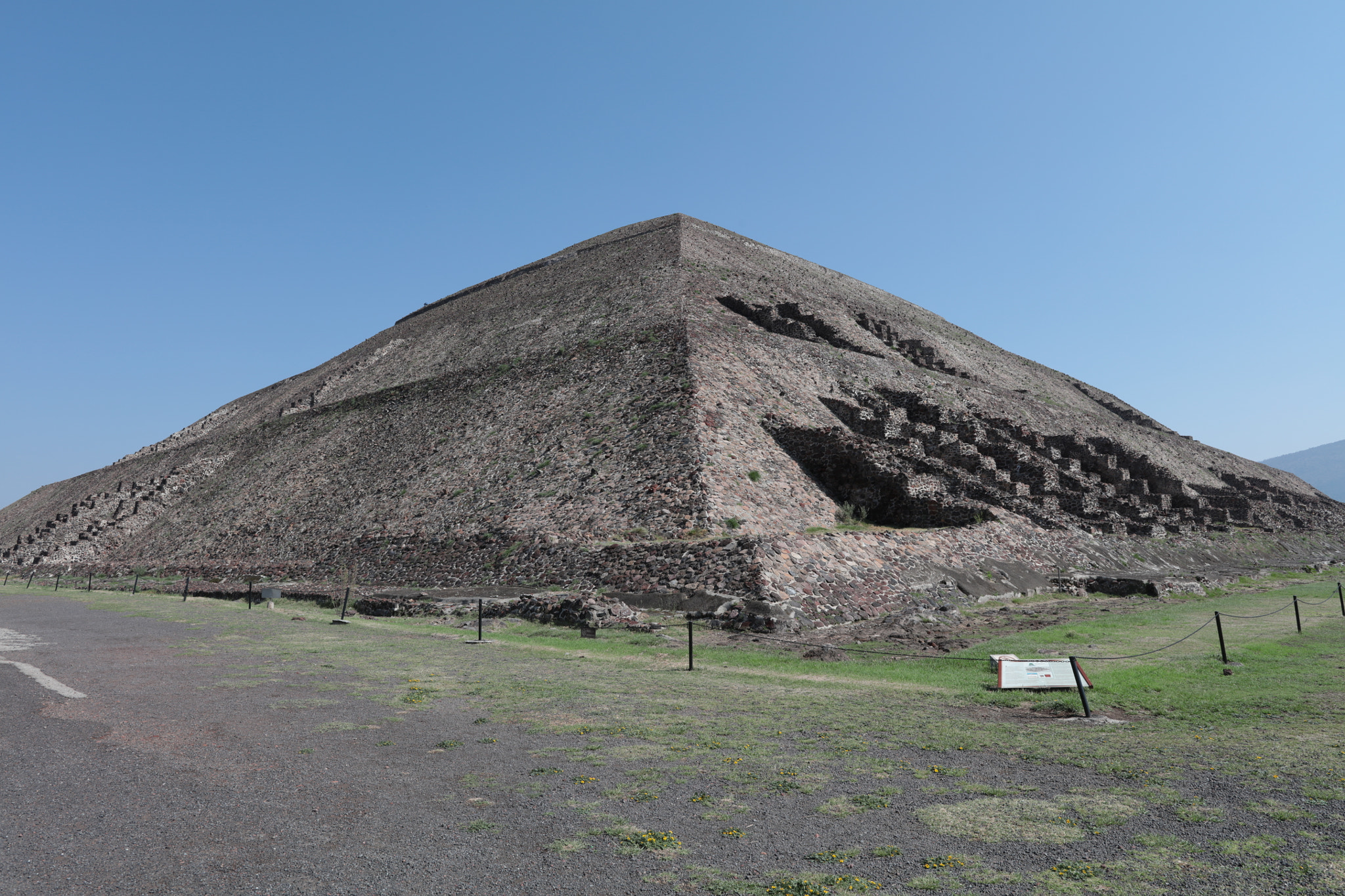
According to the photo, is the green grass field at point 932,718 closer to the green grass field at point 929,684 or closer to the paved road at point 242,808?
the green grass field at point 929,684

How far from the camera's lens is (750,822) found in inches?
199

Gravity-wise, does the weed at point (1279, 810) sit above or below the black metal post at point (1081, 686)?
below

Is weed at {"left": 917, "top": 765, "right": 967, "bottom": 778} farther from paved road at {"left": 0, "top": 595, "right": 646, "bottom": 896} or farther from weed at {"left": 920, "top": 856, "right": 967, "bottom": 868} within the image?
paved road at {"left": 0, "top": 595, "right": 646, "bottom": 896}

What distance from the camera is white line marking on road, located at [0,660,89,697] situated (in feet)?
29.8

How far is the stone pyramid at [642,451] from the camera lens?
2306cm

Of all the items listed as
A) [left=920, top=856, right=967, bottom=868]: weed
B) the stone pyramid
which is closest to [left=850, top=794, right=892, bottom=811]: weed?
[left=920, top=856, right=967, bottom=868]: weed

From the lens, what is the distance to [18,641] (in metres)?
14.5

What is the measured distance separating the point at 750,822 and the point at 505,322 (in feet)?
136

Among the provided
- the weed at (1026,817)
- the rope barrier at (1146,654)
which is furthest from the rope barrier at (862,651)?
the weed at (1026,817)

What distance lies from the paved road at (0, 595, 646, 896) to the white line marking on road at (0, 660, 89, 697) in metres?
0.21

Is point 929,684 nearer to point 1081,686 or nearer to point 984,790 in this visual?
point 1081,686

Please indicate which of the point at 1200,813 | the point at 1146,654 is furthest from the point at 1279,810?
the point at 1146,654

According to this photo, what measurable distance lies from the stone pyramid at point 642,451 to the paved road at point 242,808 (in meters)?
10.9

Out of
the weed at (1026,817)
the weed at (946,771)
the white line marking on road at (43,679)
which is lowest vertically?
the weed at (946,771)
